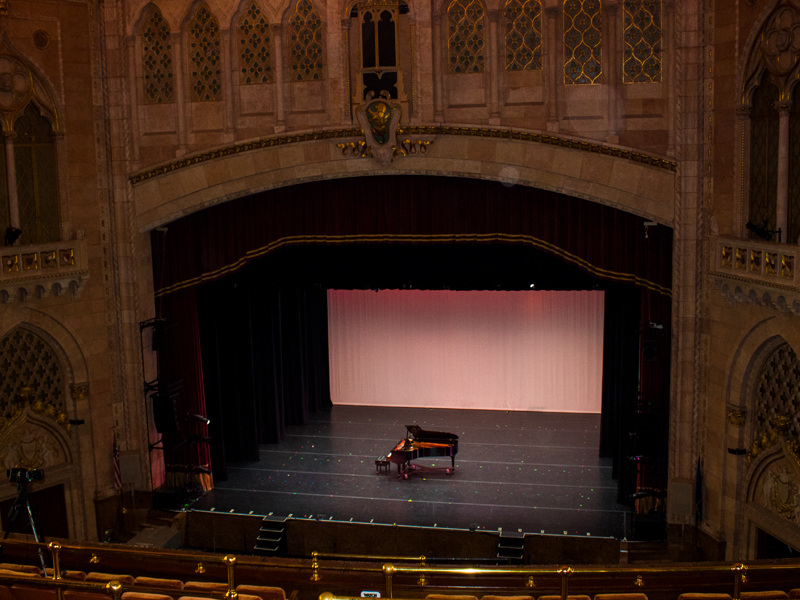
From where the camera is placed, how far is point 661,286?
1430 cm

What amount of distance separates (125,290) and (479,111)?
7.17 metres

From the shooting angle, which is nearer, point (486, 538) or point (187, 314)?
point (486, 538)

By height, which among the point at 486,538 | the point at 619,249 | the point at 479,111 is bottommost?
the point at 486,538

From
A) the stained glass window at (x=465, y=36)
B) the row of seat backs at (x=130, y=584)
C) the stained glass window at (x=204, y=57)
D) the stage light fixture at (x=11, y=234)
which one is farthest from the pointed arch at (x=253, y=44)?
the row of seat backs at (x=130, y=584)

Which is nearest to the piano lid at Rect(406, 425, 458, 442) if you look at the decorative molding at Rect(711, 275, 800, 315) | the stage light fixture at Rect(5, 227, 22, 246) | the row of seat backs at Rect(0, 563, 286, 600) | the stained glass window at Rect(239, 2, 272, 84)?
the decorative molding at Rect(711, 275, 800, 315)

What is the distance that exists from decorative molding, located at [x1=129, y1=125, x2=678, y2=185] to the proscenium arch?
0.06 meters

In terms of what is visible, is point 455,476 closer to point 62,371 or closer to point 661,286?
point 661,286

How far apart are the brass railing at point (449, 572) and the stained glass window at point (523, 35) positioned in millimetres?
8320

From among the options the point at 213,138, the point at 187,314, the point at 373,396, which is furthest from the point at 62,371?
the point at 373,396

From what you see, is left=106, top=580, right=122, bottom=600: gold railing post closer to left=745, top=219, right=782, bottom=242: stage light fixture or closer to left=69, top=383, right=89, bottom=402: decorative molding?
left=69, top=383, right=89, bottom=402: decorative molding

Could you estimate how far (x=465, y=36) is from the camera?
47.2ft

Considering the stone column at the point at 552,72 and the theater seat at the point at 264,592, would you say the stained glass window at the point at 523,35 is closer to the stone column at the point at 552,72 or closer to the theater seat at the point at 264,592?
the stone column at the point at 552,72

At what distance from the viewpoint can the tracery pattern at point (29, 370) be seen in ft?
48.3

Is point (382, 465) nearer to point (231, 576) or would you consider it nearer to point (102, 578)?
point (102, 578)
